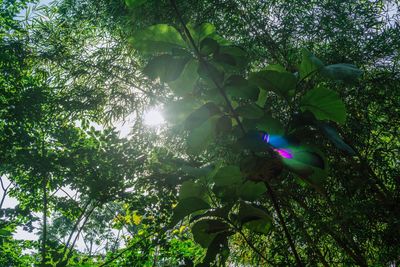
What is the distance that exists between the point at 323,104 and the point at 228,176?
0.23 m

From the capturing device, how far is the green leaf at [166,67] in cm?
57

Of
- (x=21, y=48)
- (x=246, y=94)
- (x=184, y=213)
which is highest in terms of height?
(x=21, y=48)

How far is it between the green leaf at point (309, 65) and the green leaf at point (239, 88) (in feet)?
0.32

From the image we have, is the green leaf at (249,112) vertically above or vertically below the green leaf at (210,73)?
below

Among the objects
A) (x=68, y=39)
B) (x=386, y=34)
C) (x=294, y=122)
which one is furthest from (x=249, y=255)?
(x=294, y=122)

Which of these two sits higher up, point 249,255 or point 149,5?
point 149,5

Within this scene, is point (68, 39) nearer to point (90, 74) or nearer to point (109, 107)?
point (90, 74)

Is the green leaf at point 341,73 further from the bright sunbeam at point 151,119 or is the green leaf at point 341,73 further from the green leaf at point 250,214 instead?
the bright sunbeam at point 151,119

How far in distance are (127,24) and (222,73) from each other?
3.02m

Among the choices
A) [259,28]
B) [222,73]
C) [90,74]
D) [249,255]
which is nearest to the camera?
[222,73]

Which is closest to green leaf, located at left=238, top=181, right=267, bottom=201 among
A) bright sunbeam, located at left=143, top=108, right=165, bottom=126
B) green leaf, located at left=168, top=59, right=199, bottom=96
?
green leaf, located at left=168, top=59, right=199, bottom=96

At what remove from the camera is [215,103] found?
2.04 feet

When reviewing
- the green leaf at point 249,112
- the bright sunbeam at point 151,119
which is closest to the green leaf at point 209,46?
the green leaf at point 249,112

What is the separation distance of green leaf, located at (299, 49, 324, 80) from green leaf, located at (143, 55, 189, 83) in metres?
0.21
